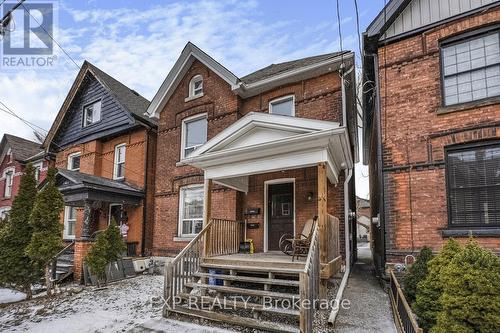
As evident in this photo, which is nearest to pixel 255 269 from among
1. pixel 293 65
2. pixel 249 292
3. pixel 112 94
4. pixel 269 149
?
pixel 249 292

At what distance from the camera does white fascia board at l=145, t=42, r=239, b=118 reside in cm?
1084

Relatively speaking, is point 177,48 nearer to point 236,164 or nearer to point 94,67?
point 94,67

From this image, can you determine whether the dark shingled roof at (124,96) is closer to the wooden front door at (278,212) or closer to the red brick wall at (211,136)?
the red brick wall at (211,136)

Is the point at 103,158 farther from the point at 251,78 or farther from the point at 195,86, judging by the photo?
the point at 251,78

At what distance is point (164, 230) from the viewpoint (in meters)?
11.6

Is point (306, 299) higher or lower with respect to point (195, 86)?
lower

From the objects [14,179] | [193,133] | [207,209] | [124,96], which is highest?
[124,96]

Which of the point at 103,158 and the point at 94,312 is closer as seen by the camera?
the point at 94,312

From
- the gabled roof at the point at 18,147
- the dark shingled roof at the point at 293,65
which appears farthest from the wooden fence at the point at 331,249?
the gabled roof at the point at 18,147

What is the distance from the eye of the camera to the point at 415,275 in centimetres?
552

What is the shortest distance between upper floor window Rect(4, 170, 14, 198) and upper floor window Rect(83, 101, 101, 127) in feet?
29.0

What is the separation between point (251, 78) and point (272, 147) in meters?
5.61

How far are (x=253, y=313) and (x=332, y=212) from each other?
12.8 feet

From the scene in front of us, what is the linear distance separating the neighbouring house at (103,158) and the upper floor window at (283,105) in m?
5.53
